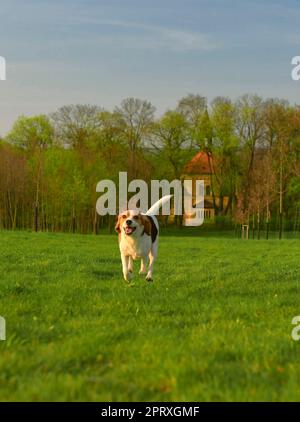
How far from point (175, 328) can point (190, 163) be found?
70.0m

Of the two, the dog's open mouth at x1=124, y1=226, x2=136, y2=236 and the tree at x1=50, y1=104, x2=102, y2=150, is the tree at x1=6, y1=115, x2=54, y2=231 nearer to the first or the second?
the tree at x1=50, y1=104, x2=102, y2=150

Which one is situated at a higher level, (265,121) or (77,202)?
(265,121)

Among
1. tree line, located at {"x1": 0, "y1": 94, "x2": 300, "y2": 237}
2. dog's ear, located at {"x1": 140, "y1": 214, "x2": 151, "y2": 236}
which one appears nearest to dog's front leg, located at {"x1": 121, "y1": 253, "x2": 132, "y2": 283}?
dog's ear, located at {"x1": 140, "y1": 214, "x2": 151, "y2": 236}

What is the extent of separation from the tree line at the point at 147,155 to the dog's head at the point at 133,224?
46881mm

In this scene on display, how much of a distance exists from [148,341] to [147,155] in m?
67.6

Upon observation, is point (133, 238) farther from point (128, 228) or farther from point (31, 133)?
point (31, 133)

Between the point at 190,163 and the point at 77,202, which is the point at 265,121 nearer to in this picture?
the point at 190,163

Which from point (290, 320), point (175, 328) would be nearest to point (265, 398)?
point (175, 328)

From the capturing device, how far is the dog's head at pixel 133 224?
11.6m

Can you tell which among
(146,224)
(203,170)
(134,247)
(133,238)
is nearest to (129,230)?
(133,238)

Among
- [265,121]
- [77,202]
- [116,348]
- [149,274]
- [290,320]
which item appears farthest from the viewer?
[265,121]

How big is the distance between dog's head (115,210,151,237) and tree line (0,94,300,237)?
4688 centimetres

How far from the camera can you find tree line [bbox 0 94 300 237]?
201 feet

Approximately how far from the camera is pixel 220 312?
26.9ft
